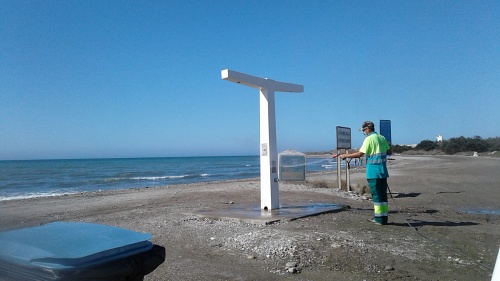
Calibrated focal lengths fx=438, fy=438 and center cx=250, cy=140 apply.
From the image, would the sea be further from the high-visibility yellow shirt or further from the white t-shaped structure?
the high-visibility yellow shirt

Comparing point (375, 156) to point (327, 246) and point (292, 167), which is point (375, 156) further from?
point (292, 167)

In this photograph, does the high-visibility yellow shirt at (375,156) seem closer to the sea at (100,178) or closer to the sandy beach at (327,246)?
the sandy beach at (327,246)

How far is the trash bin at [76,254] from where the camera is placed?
238cm

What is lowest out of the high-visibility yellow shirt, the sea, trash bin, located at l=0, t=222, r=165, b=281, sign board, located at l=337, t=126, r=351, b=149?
the sea

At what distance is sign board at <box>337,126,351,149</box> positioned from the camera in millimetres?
15602

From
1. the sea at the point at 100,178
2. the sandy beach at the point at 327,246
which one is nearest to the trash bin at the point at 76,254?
the sandy beach at the point at 327,246

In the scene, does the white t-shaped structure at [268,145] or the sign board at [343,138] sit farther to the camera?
the sign board at [343,138]

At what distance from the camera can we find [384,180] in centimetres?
910

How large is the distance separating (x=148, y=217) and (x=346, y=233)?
4879 mm

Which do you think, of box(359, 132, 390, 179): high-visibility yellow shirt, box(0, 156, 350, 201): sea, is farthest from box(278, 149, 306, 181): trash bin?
box(359, 132, 390, 179): high-visibility yellow shirt

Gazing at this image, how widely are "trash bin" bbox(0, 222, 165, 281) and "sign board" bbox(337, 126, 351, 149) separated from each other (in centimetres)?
1309

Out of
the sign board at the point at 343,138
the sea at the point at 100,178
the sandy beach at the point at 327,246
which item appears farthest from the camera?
the sea at the point at 100,178

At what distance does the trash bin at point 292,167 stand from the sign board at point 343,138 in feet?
5.58

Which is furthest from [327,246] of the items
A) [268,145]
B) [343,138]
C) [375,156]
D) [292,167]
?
[292,167]
